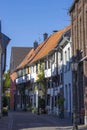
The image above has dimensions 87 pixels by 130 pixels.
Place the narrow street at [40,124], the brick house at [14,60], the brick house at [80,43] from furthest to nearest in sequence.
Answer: the brick house at [14,60]
the brick house at [80,43]
the narrow street at [40,124]

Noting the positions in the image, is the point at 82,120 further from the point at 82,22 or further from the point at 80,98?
the point at 82,22

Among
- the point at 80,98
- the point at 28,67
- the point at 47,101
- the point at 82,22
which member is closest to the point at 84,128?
the point at 80,98

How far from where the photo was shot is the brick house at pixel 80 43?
3097 cm

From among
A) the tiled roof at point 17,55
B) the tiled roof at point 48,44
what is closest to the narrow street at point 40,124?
the tiled roof at point 48,44

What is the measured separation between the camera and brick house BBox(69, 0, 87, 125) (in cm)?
3097

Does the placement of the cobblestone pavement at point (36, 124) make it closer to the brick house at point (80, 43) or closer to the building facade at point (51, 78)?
the brick house at point (80, 43)

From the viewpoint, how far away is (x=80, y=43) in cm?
3306

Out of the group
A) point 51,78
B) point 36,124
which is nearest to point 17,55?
point 51,78

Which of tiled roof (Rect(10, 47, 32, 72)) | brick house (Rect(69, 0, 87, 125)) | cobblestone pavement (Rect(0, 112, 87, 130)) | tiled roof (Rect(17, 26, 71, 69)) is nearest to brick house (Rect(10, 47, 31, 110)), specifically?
tiled roof (Rect(10, 47, 32, 72))

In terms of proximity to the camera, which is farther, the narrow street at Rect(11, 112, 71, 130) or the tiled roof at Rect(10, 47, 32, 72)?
the tiled roof at Rect(10, 47, 32, 72)

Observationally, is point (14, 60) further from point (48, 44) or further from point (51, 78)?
point (51, 78)

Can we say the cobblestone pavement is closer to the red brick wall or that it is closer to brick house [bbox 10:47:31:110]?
the red brick wall

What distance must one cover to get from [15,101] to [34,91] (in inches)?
807

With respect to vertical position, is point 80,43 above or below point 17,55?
below
